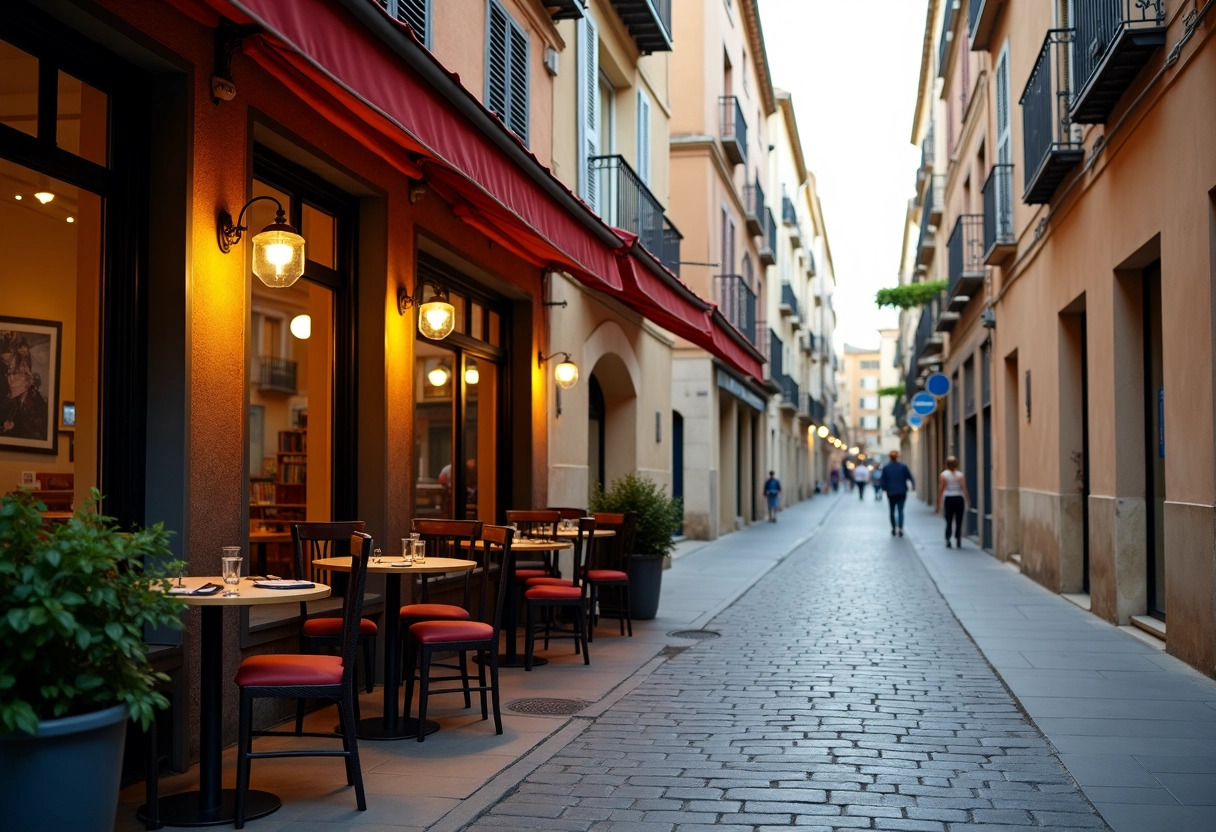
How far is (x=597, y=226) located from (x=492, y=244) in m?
1.64

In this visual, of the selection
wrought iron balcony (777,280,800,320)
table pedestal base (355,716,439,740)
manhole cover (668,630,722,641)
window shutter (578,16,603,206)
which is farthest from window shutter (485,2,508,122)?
wrought iron balcony (777,280,800,320)

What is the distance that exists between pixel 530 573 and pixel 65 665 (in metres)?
6.31

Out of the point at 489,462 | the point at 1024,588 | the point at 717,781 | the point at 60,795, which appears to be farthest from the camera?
the point at 1024,588

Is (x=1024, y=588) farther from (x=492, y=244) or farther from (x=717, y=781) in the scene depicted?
(x=717, y=781)

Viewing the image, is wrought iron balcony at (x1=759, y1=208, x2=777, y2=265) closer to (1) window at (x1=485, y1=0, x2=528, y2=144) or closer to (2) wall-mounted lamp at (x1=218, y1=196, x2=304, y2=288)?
(1) window at (x1=485, y1=0, x2=528, y2=144)

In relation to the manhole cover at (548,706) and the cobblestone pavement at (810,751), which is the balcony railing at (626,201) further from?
the manhole cover at (548,706)

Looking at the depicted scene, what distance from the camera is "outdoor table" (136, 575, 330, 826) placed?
4762mm

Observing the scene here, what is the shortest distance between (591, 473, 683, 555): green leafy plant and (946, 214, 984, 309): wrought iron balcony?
31.9 ft

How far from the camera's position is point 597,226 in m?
8.97

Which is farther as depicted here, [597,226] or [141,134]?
[597,226]

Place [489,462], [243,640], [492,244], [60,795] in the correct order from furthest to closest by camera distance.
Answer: [489,462]
[492,244]
[243,640]
[60,795]

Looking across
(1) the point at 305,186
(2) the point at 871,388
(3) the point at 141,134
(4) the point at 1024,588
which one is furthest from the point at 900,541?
(2) the point at 871,388

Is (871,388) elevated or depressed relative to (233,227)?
elevated

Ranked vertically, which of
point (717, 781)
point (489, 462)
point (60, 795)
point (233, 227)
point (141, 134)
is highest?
point (141, 134)
